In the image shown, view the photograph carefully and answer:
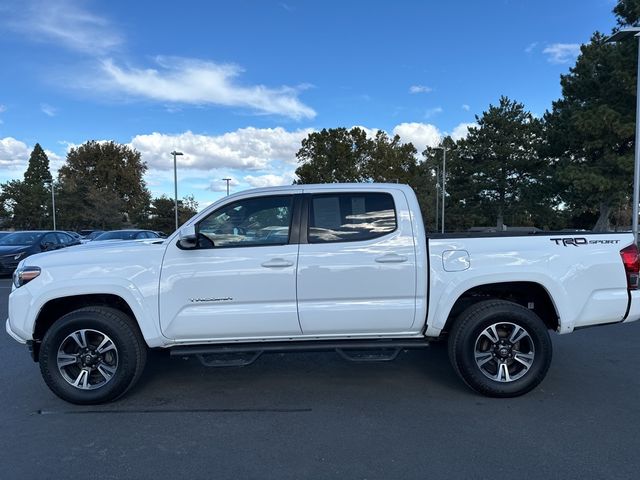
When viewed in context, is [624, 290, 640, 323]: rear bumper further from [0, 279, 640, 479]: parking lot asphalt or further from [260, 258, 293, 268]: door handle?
[260, 258, 293, 268]: door handle

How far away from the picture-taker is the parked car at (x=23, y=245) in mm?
14250

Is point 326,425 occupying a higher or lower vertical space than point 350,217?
lower

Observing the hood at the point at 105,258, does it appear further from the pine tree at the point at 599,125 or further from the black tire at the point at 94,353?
the pine tree at the point at 599,125

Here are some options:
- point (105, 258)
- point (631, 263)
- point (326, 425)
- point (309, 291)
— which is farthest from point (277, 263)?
point (631, 263)

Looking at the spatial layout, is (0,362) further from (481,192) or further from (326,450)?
(481,192)

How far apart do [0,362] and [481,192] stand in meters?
34.6

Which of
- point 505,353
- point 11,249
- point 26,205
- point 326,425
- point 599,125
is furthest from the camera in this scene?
point 26,205

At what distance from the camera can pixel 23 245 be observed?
1490cm

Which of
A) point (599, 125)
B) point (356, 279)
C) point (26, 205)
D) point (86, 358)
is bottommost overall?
point (86, 358)

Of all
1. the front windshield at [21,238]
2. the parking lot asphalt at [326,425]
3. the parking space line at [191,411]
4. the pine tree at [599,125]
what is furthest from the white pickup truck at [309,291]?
the pine tree at [599,125]

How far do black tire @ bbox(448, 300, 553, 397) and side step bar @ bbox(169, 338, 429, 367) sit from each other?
37cm

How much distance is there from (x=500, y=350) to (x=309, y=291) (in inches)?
73.3

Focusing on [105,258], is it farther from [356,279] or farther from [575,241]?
[575,241]

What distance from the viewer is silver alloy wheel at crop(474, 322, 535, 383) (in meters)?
4.40
